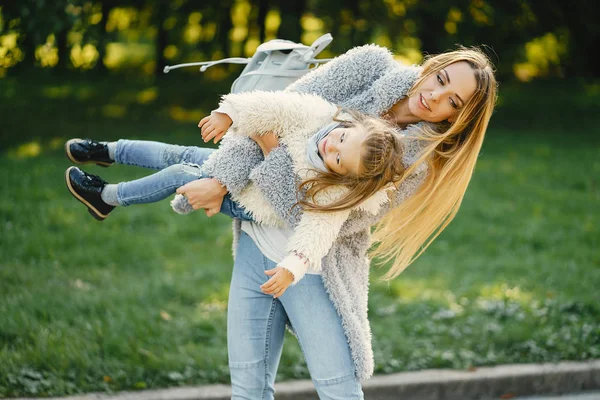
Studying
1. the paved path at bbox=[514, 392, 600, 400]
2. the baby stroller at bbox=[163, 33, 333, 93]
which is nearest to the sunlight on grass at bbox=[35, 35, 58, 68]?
the baby stroller at bbox=[163, 33, 333, 93]

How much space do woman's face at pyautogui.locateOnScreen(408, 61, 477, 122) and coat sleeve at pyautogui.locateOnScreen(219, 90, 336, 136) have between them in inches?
14.9

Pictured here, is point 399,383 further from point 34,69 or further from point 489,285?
point 34,69

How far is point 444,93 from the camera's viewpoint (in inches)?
107

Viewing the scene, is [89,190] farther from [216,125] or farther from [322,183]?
[322,183]

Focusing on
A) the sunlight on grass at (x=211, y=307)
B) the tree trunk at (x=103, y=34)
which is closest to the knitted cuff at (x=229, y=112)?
the sunlight on grass at (x=211, y=307)

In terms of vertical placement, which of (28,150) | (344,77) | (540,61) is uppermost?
(344,77)

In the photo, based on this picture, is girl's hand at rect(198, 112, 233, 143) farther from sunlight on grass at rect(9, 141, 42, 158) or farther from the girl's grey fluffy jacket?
sunlight on grass at rect(9, 141, 42, 158)

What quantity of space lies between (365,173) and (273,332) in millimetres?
794

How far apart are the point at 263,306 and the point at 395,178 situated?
2.40ft

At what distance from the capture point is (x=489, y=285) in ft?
19.2

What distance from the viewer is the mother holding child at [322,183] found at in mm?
2594

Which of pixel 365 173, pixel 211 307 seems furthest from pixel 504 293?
pixel 365 173

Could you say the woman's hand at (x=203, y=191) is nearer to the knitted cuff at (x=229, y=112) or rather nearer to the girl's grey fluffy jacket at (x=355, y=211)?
the girl's grey fluffy jacket at (x=355, y=211)

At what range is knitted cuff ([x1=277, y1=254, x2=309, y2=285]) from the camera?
99.0 inches
